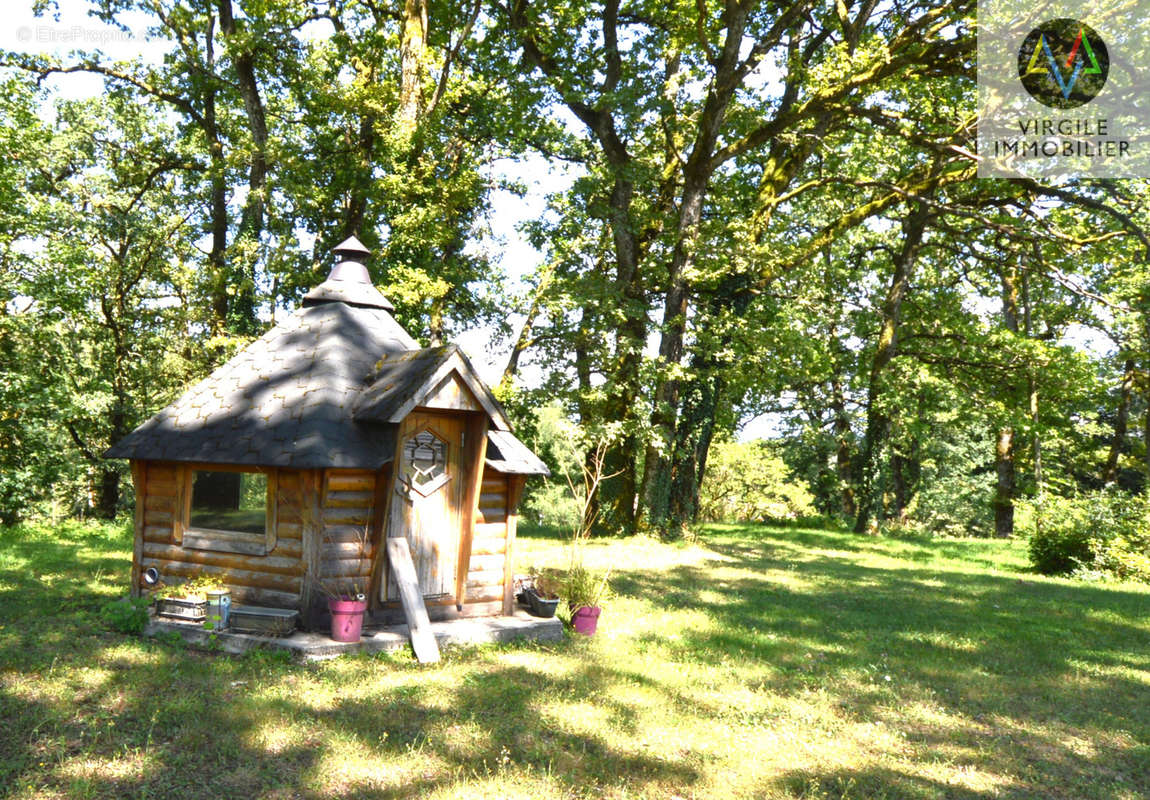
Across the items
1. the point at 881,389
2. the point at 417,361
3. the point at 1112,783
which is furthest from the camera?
the point at 881,389

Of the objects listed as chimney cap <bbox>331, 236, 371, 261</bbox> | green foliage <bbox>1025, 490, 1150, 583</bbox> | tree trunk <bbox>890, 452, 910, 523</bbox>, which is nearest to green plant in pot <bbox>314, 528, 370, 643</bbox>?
chimney cap <bbox>331, 236, 371, 261</bbox>

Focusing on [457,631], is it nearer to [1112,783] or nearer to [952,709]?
[952,709]

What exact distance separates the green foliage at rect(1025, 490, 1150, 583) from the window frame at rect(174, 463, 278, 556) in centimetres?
1745

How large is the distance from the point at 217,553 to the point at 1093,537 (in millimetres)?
18632

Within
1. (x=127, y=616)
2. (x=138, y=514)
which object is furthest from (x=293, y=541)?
(x=138, y=514)

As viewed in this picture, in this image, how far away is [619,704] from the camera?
22.3 ft

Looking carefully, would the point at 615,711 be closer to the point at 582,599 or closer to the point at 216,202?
the point at 582,599

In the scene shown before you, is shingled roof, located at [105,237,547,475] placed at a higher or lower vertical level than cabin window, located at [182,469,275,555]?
higher

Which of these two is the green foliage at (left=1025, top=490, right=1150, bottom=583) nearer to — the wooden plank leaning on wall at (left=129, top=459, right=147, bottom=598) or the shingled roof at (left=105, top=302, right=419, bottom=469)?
the shingled roof at (left=105, top=302, right=419, bottom=469)

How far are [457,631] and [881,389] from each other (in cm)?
1829

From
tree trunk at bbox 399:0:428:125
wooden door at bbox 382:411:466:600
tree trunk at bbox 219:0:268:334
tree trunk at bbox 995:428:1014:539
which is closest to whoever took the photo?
wooden door at bbox 382:411:466:600

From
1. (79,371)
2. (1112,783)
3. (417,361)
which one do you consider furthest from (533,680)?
(79,371)

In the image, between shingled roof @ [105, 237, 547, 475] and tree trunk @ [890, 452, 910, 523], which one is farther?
tree trunk @ [890, 452, 910, 523]

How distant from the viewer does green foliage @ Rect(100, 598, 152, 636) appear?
8.12 m
